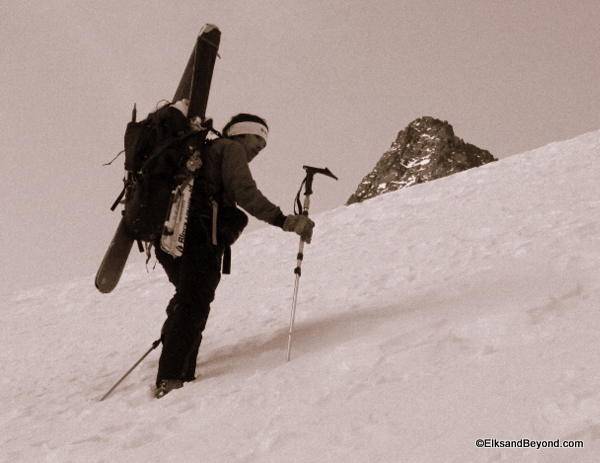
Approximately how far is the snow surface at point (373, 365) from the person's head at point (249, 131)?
157 cm

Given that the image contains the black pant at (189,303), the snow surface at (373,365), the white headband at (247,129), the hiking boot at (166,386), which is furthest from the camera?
the white headband at (247,129)

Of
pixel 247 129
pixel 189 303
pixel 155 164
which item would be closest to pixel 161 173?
pixel 155 164

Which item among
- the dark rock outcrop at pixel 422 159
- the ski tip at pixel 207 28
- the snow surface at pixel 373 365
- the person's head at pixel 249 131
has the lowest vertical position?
the snow surface at pixel 373 365

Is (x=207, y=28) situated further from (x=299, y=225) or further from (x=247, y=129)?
(x=299, y=225)

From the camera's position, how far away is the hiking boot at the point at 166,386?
3.31 m

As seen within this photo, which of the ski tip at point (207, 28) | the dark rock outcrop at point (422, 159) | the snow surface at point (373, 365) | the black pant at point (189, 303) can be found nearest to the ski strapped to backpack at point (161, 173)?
the black pant at point (189, 303)

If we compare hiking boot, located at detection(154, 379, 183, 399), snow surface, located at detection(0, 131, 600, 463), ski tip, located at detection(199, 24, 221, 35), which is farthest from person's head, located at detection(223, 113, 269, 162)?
hiking boot, located at detection(154, 379, 183, 399)

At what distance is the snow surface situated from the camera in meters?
2.04

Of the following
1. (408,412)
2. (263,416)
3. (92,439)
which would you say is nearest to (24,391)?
(92,439)

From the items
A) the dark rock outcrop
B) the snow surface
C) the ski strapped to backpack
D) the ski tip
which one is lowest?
the snow surface

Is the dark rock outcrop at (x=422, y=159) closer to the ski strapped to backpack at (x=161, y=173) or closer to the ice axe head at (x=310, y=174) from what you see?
the ice axe head at (x=310, y=174)

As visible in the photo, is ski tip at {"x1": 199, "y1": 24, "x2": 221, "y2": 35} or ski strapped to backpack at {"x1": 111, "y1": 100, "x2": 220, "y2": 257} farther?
ski tip at {"x1": 199, "y1": 24, "x2": 221, "y2": 35}

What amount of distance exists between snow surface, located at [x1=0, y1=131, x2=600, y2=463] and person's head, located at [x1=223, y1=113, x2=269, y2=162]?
157 centimetres

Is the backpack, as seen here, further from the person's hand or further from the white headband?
the person's hand
